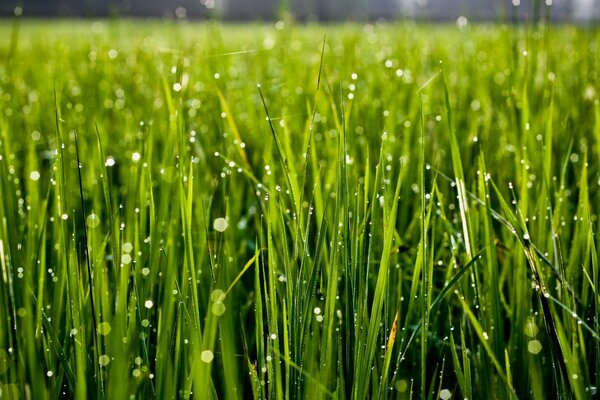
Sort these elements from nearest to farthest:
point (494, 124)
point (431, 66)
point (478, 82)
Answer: point (494, 124), point (478, 82), point (431, 66)

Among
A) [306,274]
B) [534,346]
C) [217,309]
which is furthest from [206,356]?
[534,346]

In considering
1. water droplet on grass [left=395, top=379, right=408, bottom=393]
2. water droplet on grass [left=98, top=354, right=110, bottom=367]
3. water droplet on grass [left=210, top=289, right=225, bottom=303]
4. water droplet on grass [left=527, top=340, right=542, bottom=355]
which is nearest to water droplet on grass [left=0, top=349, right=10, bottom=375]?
water droplet on grass [left=98, top=354, right=110, bottom=367]

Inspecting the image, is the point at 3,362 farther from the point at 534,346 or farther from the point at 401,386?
the point at 534,346

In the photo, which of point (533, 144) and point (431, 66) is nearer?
point (533, 144)

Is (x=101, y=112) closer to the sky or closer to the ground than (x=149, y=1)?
closer to the ground

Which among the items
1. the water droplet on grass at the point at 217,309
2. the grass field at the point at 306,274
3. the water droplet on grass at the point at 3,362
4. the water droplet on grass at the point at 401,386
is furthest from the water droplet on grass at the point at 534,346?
the water droplet on grass at the point at 3,362

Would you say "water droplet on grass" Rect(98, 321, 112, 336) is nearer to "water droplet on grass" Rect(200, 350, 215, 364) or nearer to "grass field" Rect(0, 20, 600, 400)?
"grass field" Rect(0, 20, 600, 400)

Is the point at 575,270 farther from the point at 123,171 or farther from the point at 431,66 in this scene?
the point at 431,66

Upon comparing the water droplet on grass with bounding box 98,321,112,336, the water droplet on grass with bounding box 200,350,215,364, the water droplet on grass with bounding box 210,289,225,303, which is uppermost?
the water droplet on grass with bounding box 210,289,225,303

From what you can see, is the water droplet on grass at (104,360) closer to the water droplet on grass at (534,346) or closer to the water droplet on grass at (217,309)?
the water droplet on grass at (217,309)

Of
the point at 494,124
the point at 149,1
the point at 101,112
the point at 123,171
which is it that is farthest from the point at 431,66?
the point at 149,1

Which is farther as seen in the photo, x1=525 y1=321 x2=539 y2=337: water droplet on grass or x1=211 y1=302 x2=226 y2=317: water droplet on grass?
x1=525 y1=321 x2=539 y2=337: water droplet on grass
